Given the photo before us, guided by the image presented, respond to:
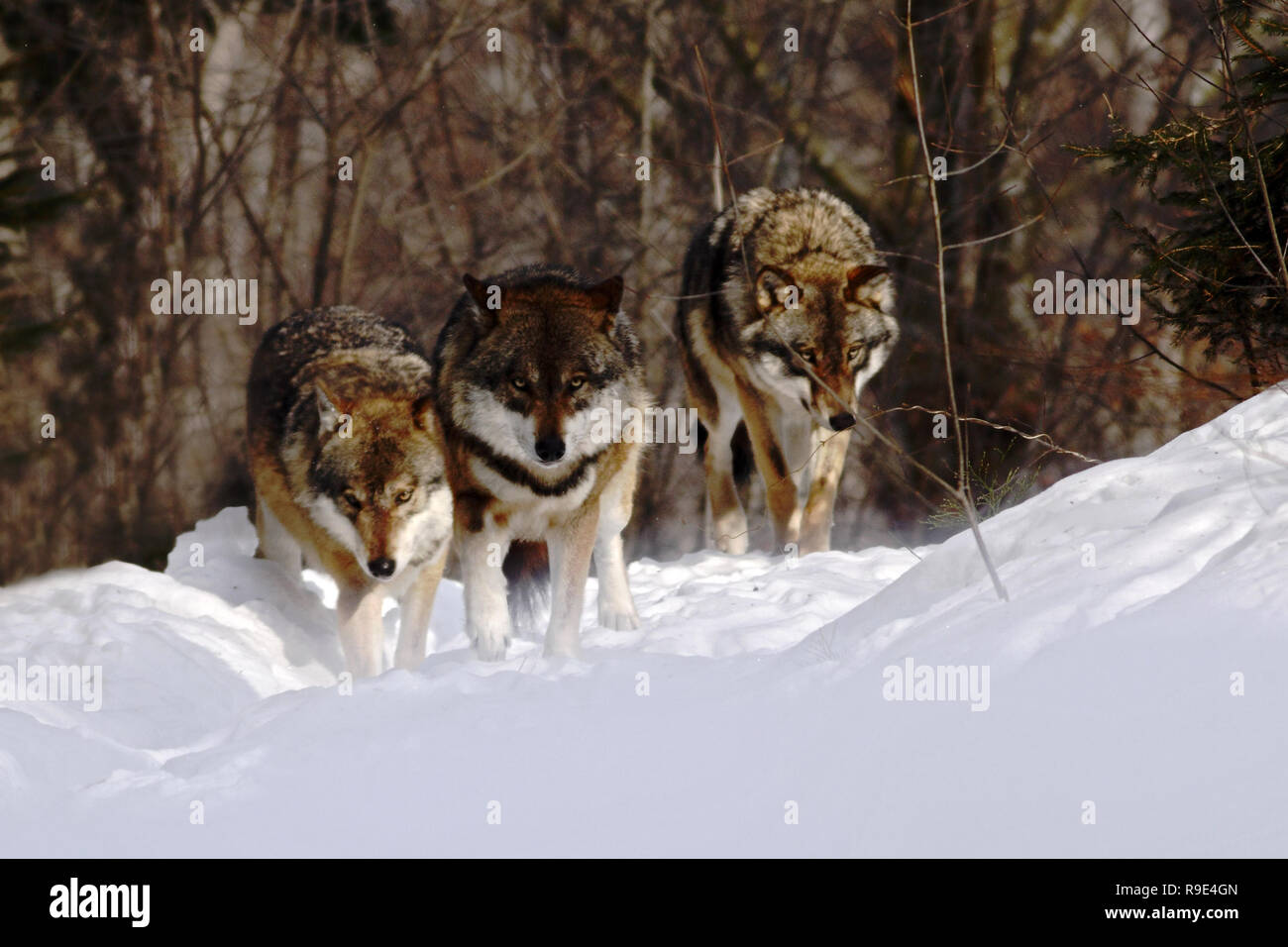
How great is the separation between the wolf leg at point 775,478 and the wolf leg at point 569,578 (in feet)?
8.50

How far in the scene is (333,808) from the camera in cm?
374

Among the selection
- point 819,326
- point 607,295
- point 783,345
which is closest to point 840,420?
point 783,345

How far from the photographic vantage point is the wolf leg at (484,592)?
5.91 metres

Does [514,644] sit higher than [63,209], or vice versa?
[63,209]

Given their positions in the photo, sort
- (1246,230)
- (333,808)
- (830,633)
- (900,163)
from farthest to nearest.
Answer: (900,163) < (1246,230) < (830,633) < (333,808)

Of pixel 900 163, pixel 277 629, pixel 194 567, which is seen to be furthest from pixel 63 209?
pixel 900 163

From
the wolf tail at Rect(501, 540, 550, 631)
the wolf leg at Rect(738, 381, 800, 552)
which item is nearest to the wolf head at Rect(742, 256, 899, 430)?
the wolf leg at Rect(738, 381, 800, 552)

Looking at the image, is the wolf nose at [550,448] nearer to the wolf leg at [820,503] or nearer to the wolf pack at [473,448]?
the wolf pack at [473,448]

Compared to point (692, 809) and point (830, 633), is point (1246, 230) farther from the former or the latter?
point (692, 809)

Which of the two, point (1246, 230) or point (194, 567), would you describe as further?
point (194, 567)

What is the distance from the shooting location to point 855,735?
→ 3746 millimetres

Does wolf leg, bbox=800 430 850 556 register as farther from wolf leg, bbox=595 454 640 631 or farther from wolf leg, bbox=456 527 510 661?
wolf leg, bbox=456 527 510 661

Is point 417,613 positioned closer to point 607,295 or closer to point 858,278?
point 607,295

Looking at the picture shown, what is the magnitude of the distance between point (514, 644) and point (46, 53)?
8892mm
